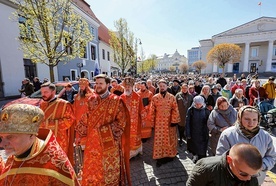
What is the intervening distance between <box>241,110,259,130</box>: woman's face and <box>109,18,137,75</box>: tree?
75.4 ft

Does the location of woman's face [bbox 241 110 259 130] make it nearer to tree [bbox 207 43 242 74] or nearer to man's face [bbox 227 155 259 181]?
man's face [bbox 227 155 259 181]

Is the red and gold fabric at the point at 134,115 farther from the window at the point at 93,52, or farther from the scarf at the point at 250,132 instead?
the window at the point at 93,52

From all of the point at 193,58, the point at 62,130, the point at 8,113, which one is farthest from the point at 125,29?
the point at 193,58

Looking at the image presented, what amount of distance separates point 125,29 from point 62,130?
74.4 feet

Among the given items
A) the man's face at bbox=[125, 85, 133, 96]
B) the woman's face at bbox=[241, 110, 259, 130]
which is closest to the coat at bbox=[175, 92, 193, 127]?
the man's face at bbox=[125, 85, 133, 96]

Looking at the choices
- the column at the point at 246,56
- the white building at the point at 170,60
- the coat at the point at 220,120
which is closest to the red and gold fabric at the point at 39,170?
the coat at the point at 220,120

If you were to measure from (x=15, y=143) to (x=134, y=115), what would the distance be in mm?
3497

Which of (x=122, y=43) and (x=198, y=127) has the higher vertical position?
(x=122, y=43)

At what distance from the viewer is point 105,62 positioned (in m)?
28.8

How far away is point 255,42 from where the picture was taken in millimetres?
49000

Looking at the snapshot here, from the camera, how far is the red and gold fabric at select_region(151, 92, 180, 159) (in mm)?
4160

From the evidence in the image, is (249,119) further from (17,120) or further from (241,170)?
(17,120)

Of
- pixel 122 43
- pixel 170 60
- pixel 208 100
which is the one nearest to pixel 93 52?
pixel 122 43

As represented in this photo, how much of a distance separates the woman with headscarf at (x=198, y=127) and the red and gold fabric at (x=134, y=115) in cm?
127
